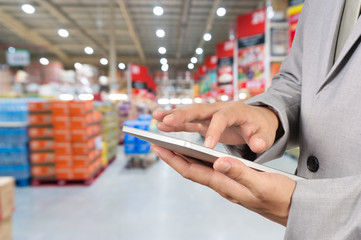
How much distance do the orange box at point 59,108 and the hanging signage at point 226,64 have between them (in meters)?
5.73

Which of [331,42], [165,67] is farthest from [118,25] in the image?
[331,42]

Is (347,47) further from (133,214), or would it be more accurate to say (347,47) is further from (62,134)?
(62,134)

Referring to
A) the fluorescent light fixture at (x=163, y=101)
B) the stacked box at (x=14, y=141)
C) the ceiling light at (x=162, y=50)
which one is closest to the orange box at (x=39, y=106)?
the stacked box at (x=14, y=141)

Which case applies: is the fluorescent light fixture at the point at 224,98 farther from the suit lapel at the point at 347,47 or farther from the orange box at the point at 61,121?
the suit lapel at the point at 347,47

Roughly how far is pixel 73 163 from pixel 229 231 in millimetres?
2965

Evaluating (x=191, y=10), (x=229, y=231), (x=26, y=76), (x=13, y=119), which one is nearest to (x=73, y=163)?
(x=13, y=119)

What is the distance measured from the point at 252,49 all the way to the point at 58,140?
467cm

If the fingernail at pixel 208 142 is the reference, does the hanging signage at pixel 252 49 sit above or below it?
above

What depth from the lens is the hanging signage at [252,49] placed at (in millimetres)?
5949

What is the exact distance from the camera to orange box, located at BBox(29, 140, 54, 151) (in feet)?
14.7

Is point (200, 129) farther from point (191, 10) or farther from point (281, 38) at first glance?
point (191, 10)

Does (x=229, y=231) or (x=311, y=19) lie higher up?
(x=311, y=19)

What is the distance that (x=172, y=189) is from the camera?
425 centimetres

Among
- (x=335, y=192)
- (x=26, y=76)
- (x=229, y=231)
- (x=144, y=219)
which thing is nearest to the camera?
(x=335, y=192)
